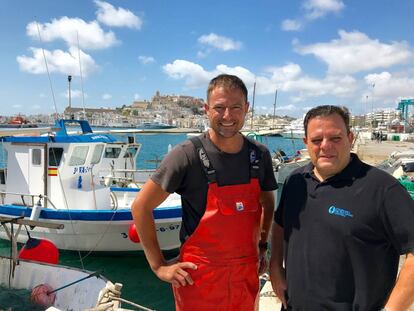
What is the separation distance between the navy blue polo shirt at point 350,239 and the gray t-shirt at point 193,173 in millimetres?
485

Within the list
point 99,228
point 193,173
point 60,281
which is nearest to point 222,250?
point 193,173

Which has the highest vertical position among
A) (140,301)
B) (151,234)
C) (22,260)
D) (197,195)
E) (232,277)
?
(197,195)

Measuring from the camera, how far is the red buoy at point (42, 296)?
499 cm

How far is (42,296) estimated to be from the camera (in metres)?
5.01

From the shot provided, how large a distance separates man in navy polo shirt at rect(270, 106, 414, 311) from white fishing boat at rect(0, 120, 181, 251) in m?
6.37

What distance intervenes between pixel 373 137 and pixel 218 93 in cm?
5601

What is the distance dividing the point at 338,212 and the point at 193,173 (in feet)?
2.94

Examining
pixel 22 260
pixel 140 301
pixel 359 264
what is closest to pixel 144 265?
pixel 140 301

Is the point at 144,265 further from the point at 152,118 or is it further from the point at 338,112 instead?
the point at 152,118

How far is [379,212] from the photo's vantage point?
1.74m

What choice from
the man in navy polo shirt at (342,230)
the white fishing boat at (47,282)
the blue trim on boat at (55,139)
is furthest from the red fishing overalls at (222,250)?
the blue trim on boat at (55,139)

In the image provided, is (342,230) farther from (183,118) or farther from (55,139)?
(183,118)

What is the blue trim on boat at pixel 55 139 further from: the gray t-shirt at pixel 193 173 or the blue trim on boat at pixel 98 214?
the gray t-shirt at pixel 193 173

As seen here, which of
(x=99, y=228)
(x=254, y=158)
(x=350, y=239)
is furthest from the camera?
(x=99, y=228)
